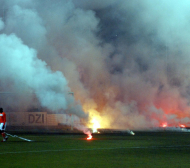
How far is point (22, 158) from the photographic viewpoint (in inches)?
622

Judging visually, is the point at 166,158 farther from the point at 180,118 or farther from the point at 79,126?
the point at 180,118

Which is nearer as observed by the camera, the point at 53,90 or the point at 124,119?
the point at 53,90

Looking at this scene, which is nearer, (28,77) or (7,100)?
(28,77)

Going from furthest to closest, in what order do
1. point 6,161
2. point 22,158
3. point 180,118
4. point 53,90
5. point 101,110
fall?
1. point 180,118
2. point 101,110
3. point 53,90
4. point 22,158
5. point 6,161

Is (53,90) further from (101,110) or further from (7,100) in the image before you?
(7,100)

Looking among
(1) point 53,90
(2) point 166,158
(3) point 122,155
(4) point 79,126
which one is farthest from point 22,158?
(4) point 79,126

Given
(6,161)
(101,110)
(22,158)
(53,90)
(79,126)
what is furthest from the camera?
(101,110)

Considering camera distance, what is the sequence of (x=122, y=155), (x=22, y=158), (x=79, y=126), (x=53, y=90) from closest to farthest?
1. (x=22, y=158)
2. (x=122, y=155)
3. (x=53, y=90)
4. (x=79, y=126)

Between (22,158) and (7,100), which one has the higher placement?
(7,100)

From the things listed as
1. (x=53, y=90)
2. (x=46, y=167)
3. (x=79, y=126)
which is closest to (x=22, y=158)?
(x=46, y=167)

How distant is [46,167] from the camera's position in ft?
43.8

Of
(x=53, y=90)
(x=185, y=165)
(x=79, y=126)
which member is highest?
(x=53, y=90)

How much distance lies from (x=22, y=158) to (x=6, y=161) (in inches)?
42.8

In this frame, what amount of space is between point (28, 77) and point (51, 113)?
31.9 m
